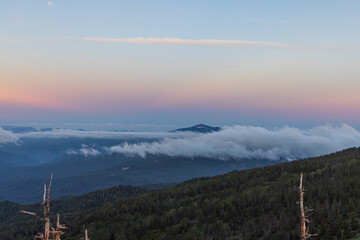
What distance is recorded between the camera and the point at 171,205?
616 ft

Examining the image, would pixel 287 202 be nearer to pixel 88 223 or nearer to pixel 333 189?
pixel 333 189

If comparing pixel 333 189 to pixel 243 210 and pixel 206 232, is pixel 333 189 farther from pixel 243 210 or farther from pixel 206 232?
pixel 206 232

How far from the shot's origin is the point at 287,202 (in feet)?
392

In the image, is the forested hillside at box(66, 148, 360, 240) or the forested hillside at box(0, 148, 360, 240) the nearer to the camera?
the forested hillside at box(0, 148, 360, 240)

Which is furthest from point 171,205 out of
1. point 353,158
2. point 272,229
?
point 353,158

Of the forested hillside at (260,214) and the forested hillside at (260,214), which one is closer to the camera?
the forested hillside at (260,214)

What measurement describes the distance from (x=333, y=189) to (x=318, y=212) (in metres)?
31.3

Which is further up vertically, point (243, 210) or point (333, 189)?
point (333, 189)

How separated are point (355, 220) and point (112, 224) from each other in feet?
497

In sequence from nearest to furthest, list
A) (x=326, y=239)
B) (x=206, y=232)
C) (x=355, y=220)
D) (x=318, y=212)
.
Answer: (x=326, y=239)
(x=355, y=220)
(x=318, y=212)
(x=206, y=232)

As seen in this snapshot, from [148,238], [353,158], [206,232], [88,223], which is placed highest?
[353,158]

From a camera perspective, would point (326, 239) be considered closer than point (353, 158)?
Yes

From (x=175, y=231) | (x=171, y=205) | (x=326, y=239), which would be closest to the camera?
(x=326, y=239)

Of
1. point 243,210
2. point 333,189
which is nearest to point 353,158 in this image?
point 333,189
